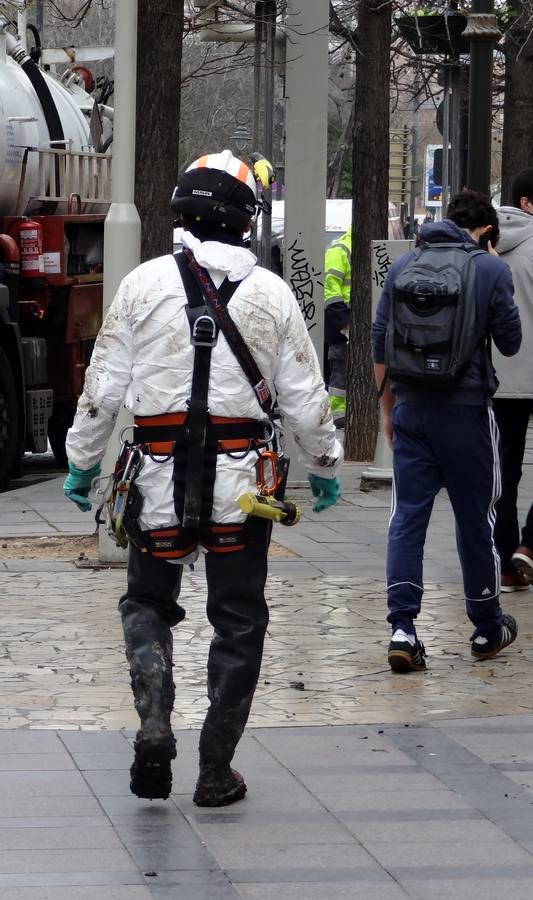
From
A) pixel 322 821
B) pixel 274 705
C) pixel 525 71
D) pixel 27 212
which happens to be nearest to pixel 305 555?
pixel 274 705

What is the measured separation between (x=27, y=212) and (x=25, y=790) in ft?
32.0

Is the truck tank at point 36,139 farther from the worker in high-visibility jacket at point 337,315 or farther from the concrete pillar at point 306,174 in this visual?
the concrete pillar at point 306,174

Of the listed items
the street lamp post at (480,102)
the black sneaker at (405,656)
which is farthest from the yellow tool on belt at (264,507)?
the street lamp post at (480,102)

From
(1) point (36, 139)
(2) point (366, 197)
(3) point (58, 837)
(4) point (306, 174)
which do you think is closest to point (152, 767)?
(3) point (58, 837)

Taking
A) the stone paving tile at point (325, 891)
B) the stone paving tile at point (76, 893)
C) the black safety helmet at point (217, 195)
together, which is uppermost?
the black safety helmet at point (217, 195)

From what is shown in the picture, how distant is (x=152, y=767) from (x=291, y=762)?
730 millimetres

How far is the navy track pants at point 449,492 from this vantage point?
658 cm

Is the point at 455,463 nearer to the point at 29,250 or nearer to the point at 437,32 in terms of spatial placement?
the point at 437,32

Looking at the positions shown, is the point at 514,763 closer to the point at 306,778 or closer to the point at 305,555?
the point at 306,778

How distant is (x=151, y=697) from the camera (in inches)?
190

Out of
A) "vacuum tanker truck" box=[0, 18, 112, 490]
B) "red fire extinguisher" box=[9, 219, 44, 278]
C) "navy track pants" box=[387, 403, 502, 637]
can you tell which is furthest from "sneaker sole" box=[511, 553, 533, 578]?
"red fire extinguisher" box=[9, 219, 44, 278]

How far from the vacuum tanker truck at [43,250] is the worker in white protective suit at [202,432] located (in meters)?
7.98

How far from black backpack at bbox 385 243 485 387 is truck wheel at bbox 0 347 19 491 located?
6.64 m

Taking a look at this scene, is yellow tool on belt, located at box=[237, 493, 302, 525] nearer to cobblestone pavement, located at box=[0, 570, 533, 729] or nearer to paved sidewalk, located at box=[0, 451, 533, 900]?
paved sidewalk, located at box=[0, 451, 533, 900]
